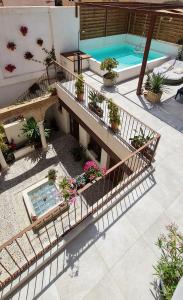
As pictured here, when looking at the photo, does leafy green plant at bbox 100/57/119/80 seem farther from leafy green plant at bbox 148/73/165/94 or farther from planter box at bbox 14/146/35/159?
planter box at bbox 14/146/35/159

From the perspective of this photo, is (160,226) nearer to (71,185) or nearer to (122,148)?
(71,185)

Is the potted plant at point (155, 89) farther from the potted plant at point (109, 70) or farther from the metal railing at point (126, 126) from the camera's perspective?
the potted plant at point (109, 70)

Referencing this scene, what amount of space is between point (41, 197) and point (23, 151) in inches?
143

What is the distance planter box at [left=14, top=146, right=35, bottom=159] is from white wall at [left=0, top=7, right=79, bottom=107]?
323cm

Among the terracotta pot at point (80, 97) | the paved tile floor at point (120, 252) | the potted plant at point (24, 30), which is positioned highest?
the potted plant at point (24, 30)

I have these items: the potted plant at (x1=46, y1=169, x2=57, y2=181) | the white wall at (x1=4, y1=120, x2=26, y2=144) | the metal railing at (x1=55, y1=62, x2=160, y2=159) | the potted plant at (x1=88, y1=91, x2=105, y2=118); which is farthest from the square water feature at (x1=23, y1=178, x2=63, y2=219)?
the potted plant at (x1=88, y1=91, x2=105, y2=118)

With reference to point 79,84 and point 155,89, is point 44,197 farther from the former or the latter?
point 155,89

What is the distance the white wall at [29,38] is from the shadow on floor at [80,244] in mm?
9971

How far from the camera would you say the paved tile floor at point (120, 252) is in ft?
12.8

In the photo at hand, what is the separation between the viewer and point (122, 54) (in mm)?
16297

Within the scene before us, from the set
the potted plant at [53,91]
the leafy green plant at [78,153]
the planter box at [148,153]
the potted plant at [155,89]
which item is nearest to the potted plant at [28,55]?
the potted plant at [53,91]

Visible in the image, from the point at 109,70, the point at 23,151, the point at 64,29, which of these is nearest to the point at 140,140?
the point at 109,70

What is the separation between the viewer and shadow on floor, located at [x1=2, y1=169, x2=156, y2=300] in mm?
3945

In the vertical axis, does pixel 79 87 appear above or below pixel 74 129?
above
